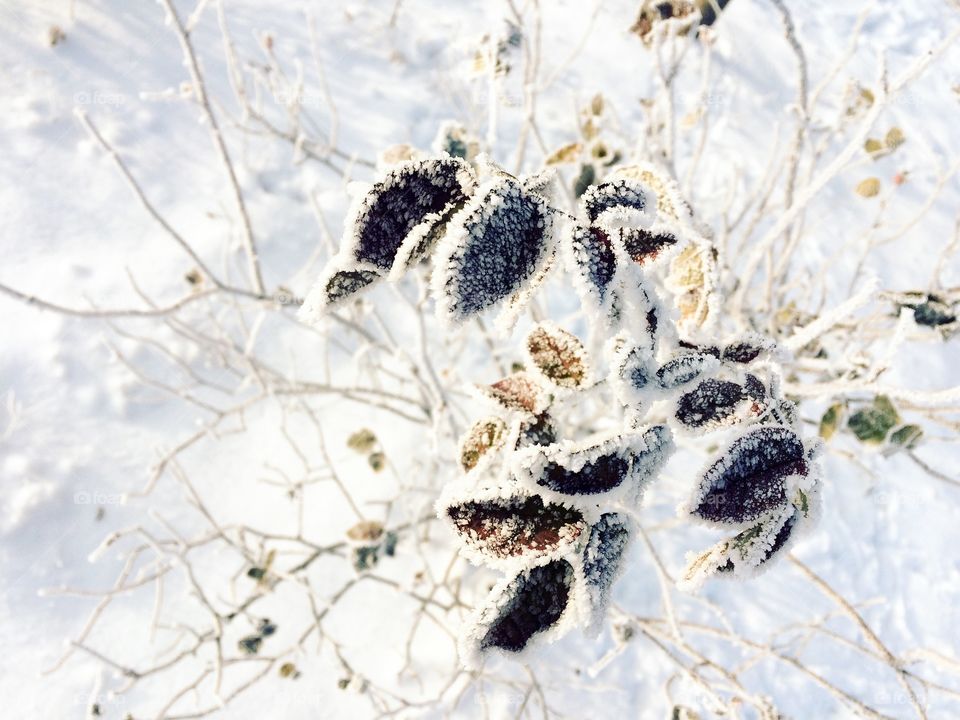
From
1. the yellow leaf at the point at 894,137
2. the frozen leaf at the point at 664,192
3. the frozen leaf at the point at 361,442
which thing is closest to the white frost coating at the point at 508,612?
the frozen leaf at the point at 664,192

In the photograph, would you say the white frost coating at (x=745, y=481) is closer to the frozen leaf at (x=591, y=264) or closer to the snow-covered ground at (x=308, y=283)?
the frozen leaf at (x=591, y=264)

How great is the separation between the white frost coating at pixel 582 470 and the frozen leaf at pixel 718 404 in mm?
117

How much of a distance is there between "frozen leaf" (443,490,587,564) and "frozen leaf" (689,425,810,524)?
10cm

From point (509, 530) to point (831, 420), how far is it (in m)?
0.89

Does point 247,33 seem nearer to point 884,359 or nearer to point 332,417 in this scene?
point 332,417

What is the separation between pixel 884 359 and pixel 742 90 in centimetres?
218

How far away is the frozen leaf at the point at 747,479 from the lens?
1.40 feet

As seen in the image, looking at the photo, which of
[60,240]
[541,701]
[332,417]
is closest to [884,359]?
[541,701]

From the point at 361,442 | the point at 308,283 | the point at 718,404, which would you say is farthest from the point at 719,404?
the point at 308,283

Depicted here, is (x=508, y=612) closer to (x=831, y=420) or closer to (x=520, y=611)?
(x=520, y=611)

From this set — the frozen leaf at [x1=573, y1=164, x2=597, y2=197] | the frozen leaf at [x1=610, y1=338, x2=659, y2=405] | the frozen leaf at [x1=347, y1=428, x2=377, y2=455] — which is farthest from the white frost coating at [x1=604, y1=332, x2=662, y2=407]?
the frozen leaf at [x1=347, y1=428, x2=377, y2=455]

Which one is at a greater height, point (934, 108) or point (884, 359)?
point (934, 108)

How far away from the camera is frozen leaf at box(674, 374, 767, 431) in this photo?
1.63 feet

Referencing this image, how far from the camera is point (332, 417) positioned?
181cm
